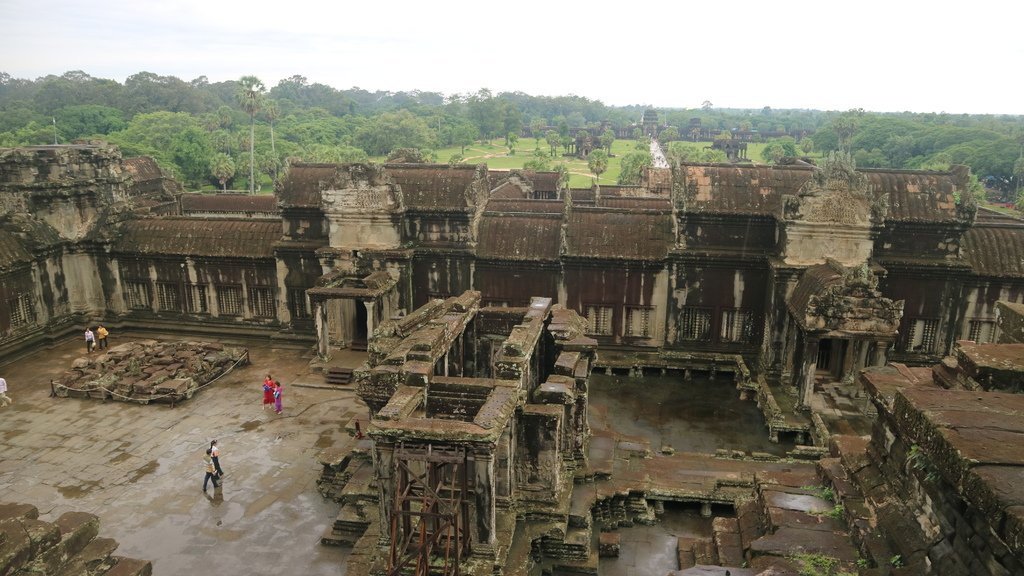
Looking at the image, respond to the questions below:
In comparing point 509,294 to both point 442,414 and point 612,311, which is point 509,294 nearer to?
point 612,311

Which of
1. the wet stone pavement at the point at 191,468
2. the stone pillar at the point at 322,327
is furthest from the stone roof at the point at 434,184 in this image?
the wet stone pavement at the point at 191,468

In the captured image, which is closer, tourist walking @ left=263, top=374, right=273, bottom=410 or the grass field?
tourist walking @ left=263, top=374, right=273, bottom=410

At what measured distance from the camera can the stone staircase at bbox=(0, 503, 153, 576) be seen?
366 inches

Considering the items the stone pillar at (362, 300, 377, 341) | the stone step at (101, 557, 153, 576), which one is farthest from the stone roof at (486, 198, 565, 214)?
→ the stone step at (101, 557, 153, 576)

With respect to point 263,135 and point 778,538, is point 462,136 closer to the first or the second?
point 263,135

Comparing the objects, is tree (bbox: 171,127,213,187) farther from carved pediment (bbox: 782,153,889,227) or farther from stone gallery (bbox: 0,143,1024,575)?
carved pediment (bbox: 782,153,889,227)

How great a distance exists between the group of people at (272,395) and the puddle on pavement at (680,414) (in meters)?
10.1

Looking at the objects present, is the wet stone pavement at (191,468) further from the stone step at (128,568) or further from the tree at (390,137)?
the tree at (390,137)

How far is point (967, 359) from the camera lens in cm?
1181

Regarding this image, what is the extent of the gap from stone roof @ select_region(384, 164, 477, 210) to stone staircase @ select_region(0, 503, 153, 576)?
17699 mm

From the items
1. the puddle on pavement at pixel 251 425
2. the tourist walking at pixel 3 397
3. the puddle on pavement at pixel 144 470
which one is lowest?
the puddle on pavement at pixel 144 470

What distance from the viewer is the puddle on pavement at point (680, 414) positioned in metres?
20.7

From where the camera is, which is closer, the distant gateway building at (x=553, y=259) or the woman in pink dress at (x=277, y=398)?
the woman in pink dress at (x=277, y=398)

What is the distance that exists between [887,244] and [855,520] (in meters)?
15.3
